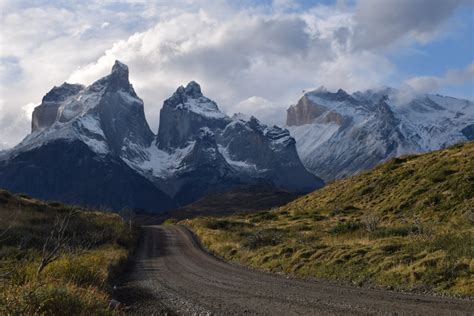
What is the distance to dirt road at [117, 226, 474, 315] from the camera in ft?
52.6

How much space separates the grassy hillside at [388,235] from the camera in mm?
21781

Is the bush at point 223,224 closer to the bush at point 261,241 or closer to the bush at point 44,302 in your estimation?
the bush at point 261,241

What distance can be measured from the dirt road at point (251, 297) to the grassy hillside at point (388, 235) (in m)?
2.13

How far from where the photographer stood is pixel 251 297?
773 inches

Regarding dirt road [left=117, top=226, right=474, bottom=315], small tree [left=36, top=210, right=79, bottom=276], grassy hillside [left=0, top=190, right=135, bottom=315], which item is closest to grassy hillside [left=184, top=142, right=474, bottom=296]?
dirt road [left=117, top=226, right=474, bottom=315]

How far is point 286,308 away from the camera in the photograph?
16.9m

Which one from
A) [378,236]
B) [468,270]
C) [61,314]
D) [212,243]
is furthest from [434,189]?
[61,314]

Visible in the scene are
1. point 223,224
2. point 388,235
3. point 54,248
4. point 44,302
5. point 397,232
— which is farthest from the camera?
point 223,224

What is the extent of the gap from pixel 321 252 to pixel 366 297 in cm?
1171

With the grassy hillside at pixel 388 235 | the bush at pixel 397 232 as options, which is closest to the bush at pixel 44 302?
the grassy hillside at pixel 388 235

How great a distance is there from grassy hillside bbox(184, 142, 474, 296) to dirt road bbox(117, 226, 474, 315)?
213 centimetres

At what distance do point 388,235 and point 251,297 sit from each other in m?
16.5

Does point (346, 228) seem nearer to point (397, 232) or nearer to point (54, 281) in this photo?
point (397, 232)

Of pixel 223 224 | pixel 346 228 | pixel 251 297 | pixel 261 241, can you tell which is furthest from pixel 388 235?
pixel 223 224
